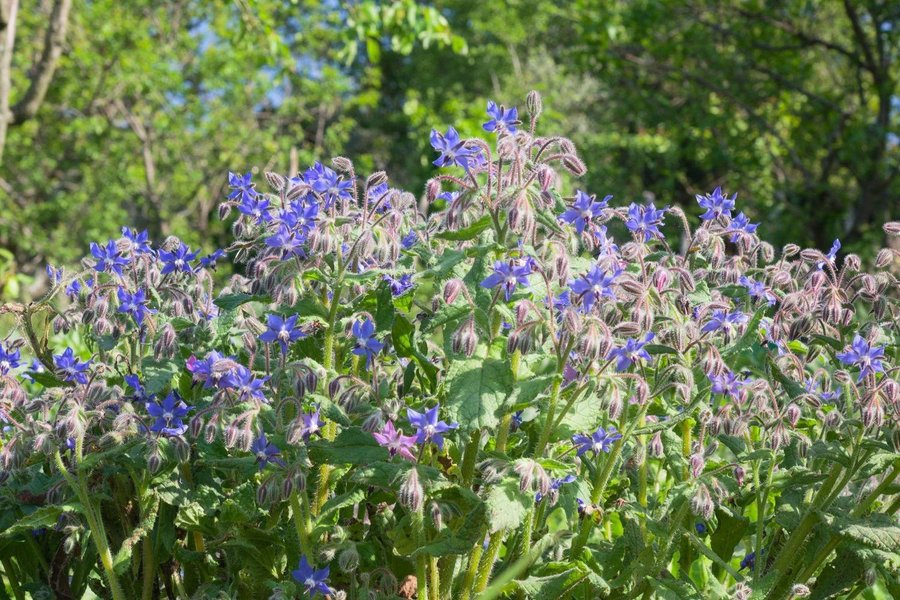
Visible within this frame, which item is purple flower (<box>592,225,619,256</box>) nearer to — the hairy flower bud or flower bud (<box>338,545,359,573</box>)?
the hairy flower bud

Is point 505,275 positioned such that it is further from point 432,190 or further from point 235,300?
point 235,300

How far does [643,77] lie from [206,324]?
827 centimetres

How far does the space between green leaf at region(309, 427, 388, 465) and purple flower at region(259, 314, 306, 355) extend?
17 centimetres

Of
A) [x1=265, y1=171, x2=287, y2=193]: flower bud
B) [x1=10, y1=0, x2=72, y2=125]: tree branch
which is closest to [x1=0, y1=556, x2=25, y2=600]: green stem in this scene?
[x1=265, y1=171, x2=287, y2=193]: flower bud

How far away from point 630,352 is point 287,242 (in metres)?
0.60

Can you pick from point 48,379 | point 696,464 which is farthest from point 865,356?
point 48,379

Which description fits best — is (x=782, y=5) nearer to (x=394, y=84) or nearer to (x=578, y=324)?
(x=578, y=324)

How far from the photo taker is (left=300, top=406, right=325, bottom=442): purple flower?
1.62 metres

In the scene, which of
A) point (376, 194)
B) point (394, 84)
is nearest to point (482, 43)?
point (394, 84)

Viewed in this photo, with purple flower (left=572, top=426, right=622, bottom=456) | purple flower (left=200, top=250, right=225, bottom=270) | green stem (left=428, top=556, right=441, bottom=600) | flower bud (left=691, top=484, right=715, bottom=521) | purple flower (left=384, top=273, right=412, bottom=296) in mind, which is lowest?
green stem (left=428, top=556, right=441, bottom=600)

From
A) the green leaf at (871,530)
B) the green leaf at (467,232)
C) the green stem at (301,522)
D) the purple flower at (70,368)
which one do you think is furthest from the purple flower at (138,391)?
the green leaf at (871,530)

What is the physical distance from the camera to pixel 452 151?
67.3 inches

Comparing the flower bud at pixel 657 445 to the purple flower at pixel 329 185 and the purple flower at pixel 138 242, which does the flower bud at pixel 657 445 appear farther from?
the purple flower at pixel 138 242

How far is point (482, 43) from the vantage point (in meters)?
18.7
